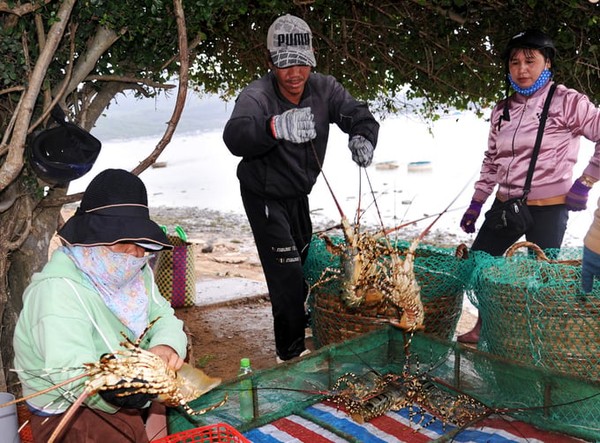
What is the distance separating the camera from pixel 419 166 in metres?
22.1

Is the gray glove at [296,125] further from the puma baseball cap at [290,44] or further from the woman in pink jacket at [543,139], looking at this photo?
the woman in pink jacket at [543,139]

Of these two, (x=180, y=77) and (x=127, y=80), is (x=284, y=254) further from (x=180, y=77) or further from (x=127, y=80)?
(x=127, y=80)

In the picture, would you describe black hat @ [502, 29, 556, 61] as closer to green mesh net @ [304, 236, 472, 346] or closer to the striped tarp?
green mesh net @ [304, 236, 472, 346]

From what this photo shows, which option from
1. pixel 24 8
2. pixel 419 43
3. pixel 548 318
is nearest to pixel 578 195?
pixel 548 318

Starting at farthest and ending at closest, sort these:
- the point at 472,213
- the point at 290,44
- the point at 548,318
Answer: the point at 472,213 < the point at 290,44 < the point at 548,318

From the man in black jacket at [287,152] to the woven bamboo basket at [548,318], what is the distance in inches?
49.4

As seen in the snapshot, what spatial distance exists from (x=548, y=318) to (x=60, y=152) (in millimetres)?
3184

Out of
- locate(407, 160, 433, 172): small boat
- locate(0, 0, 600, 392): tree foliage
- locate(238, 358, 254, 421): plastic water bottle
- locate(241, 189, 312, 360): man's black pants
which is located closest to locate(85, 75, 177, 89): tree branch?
locate(0, 0, 600, 392): tree foliage

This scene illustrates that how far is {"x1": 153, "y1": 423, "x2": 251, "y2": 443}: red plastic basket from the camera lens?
2714mm

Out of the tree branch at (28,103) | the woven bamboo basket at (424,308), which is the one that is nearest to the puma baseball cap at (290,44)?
the tree branch at (28,103)

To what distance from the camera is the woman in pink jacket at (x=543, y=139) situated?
13.7ft

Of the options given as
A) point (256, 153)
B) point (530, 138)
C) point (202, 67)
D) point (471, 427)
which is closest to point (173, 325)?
point (256, 153)

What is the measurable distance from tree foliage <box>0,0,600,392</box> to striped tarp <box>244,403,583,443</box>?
6.13 ft

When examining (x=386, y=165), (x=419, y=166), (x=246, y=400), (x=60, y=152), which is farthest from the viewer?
(x=386, y=165)
